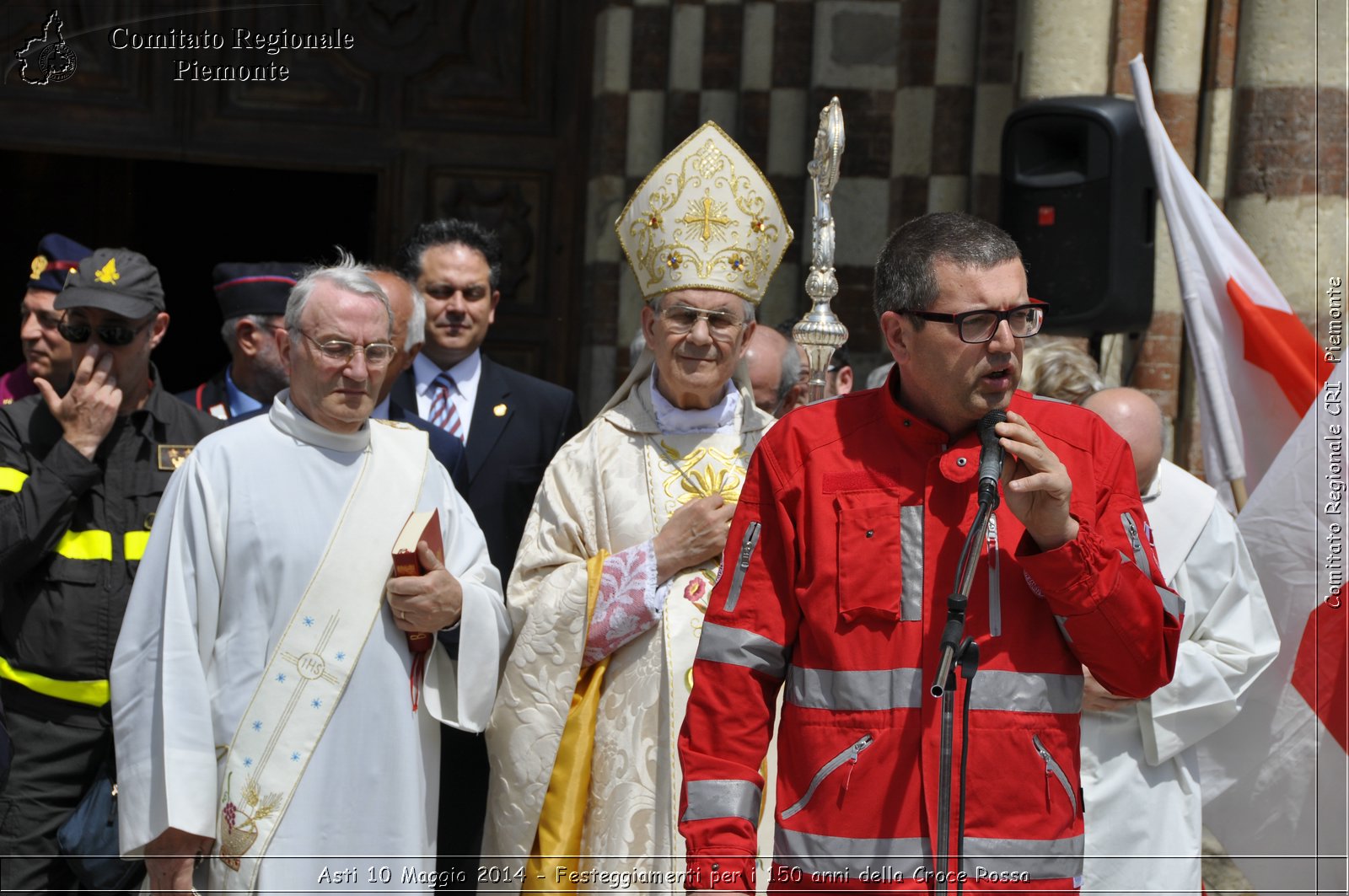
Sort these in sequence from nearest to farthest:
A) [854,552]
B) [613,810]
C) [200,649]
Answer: [854,552] < [200,649] < [613,810]

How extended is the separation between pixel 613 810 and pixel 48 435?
168 centimetres

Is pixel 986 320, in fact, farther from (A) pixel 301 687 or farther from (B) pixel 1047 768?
(A) pixel 301 687

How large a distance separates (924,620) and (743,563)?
1.06 feet

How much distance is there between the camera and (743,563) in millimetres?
2625

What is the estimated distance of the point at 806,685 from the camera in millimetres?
2551

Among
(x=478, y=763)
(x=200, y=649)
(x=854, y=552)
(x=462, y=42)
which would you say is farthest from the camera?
(x=462, y=42)

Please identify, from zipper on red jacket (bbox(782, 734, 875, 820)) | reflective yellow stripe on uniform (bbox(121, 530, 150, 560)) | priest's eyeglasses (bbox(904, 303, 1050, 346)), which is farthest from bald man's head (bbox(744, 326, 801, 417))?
zipper on red jacket (bbox(782, 734, 875, 820))

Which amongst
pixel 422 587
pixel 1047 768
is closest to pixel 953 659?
pixel 1047 768

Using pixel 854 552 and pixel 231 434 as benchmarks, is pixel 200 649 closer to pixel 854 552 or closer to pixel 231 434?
pixel 231 434

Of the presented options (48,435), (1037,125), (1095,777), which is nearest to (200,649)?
(48,435)

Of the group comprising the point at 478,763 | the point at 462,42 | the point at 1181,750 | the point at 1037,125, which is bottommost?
the point at 478,763

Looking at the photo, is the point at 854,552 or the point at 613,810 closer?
the point at 854,552

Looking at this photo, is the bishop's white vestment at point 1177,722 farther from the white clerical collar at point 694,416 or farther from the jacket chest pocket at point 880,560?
the jacket chest pocket at point 880,560

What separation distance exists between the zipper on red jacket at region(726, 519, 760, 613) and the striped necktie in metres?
2.15
